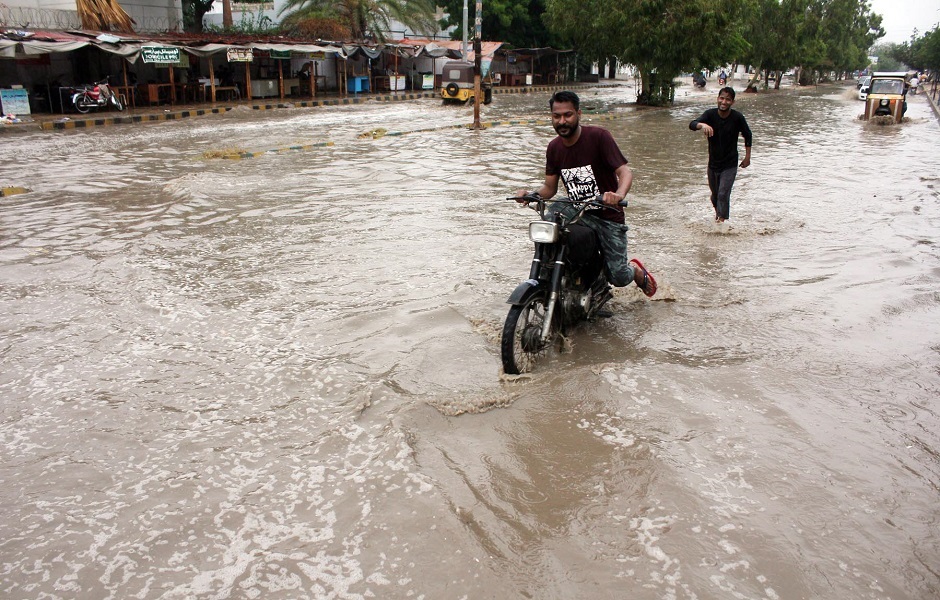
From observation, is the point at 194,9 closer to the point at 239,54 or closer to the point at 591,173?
the point at 239,54

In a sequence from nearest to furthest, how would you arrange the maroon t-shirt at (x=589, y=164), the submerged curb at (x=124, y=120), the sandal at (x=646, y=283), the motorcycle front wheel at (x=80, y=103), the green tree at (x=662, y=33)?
1. the maroon t-shirt at (x=589, y=164)
2. the sandal at (x=646, y=283)
3. the submerged curb at (x=124, y=120)
4. the motorcycle front wheel at (x=80, y=103)
5. the green tree at (x=662, y=33)

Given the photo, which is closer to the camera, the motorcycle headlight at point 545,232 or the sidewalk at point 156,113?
the motorcycle headlight at point 545,232

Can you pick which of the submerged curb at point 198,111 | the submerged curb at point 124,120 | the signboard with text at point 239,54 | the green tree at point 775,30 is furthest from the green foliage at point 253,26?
the green tree at point 775,30

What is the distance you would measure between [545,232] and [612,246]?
807 mm

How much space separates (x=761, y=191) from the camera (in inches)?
446

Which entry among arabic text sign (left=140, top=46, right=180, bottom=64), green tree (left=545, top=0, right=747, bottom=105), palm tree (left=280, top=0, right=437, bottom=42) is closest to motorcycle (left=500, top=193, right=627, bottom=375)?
arabic text sign (left=140, top=46, right=180, bottom=64)

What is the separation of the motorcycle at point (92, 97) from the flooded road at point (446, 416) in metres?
16.4

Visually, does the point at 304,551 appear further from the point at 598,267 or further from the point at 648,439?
the point at 598,267

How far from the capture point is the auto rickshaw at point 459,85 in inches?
1248

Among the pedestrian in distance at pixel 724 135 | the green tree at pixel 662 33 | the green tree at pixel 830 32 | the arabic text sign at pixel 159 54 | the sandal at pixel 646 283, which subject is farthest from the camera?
the green tree at pixel 830 32

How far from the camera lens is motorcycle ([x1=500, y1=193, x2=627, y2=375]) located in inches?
169

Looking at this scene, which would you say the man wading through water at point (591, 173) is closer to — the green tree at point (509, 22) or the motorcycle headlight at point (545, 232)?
the motorcycle headlight at point (545, 232)

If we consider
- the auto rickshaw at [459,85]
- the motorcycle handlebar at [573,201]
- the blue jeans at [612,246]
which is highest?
the auto rickshaw at [459,85]

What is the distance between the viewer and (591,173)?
4816 millimetres
